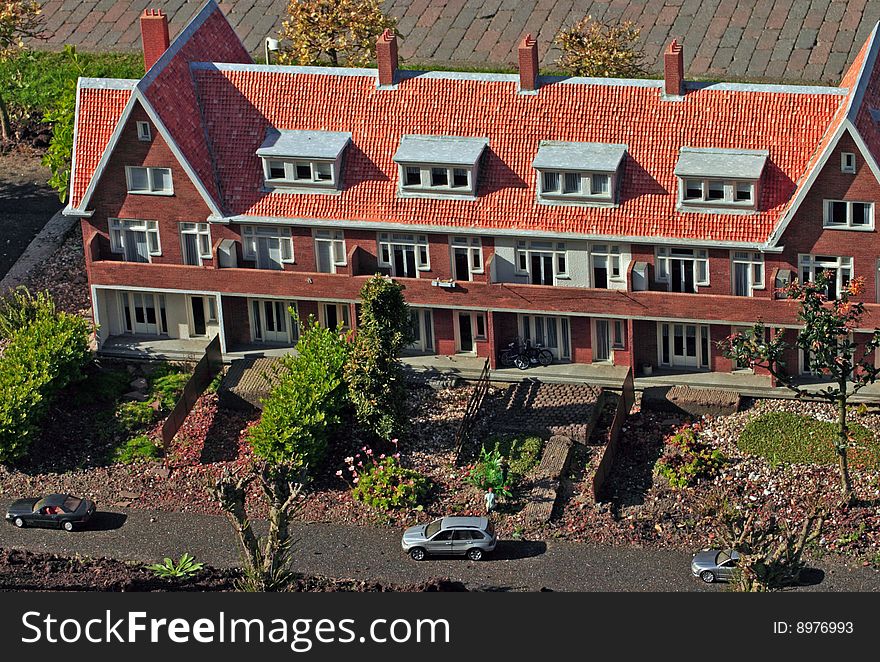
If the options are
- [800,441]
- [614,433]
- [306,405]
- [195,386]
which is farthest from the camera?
[195,386]

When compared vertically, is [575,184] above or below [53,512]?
above

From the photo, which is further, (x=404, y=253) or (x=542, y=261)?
(x=404, y=253)

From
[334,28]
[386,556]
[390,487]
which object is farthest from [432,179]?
[334,28]

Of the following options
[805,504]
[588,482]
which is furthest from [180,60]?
[805,504]

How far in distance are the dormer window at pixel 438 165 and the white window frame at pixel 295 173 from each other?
342 cm

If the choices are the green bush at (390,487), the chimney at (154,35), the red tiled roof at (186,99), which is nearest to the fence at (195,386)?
the red tiled roof at (186,99)

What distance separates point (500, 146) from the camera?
95.4m

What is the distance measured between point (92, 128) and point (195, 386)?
13.5 m

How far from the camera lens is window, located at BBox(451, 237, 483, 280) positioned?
95.8 m

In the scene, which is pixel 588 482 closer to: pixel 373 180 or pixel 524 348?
pixel 524 348

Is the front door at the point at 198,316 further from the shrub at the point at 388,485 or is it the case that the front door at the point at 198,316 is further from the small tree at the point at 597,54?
the small tree at the point at 597,54

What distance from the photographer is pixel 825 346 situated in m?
85.4

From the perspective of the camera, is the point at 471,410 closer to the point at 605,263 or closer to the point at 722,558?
the point at 605,263

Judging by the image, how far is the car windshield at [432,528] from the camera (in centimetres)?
8619
